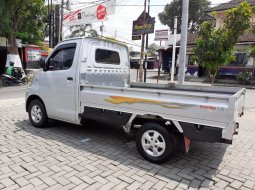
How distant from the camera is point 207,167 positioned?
3.92 metres

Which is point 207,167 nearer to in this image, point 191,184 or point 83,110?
point 191,184

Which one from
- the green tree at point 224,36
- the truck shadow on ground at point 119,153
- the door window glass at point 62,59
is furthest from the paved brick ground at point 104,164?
the green tree at point 224,36

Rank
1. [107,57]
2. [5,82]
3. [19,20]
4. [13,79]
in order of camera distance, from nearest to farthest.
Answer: [107,57], [5,82], [13,79], [19,20]

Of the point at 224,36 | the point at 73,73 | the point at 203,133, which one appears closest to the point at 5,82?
the point at 73,73

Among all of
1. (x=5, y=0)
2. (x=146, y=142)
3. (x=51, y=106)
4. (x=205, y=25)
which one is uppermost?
(x=5, y=0)

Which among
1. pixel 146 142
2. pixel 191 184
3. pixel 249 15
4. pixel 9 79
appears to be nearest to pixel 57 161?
pixel 146 142

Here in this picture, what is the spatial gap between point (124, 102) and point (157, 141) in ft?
2.93

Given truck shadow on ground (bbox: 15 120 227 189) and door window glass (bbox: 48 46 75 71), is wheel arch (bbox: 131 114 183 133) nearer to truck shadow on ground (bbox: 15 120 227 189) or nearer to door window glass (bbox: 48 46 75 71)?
truck shadow on ground (bbox: 15 120 227 189)

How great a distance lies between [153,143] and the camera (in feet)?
12.8

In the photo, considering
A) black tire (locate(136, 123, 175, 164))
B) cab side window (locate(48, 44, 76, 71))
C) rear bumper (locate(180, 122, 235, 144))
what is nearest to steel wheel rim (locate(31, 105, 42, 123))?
cab side window (locate(48, 44, 76, 71))

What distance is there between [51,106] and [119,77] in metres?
1.76

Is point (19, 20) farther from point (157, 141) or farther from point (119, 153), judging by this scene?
point (157, 141)

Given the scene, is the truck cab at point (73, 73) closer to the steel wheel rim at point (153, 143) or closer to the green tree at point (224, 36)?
the steel wheel rim at point (153, 143)

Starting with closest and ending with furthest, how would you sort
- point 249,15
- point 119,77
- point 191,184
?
1. point 191,184
2. point 119,77
3. point 249,15
